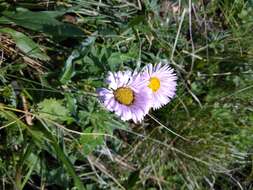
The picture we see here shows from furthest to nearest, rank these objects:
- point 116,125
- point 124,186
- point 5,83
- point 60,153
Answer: point 124,186
point 116,125
point 5,83
point 60,153

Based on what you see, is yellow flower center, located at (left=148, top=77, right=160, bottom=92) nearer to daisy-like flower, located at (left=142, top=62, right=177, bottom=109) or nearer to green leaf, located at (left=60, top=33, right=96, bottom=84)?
daisy-like flower, located at (left=142, top=62, right=177, bottom=109)

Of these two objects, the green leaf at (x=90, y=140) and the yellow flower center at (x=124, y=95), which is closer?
the yellow flower center at (x=124, y=95)

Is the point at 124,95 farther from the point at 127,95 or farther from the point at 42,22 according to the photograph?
the point at 42,22

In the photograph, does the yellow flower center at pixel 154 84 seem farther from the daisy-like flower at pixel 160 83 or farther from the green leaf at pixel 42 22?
the green leaf at pixel 42 22

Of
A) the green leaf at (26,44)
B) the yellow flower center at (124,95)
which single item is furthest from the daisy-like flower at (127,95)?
the green leaf at (26,44)

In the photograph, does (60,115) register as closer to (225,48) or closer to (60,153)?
(60,153)

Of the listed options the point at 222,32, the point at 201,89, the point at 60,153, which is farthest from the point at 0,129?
the point at 222,32

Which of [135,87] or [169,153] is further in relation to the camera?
[169,153]

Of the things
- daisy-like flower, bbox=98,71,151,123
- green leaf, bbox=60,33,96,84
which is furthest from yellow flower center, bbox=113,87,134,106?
green leaf, bbox=60,33,96,84
